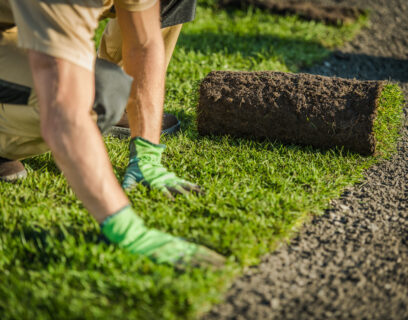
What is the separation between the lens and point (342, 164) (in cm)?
275

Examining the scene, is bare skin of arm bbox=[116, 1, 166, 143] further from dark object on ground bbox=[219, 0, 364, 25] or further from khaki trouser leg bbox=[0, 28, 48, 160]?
dark object on ground bbox=[219, 0, 364, 25]

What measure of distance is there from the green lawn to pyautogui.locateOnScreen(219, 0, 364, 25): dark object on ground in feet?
9.31

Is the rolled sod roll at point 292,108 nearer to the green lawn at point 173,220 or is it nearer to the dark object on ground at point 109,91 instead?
the green lawn at point 173,220

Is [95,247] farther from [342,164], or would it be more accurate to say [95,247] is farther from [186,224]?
[342,164]

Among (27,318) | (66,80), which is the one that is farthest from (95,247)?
(66,80)

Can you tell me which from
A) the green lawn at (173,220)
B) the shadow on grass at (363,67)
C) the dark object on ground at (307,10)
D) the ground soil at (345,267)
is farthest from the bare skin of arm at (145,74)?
the dark object on ground at (307,10)

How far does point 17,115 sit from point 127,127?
0.96 metres

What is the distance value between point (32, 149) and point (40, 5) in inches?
38.1

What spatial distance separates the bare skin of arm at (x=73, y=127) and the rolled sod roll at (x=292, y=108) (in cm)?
137

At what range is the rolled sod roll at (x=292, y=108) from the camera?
280 centimetres

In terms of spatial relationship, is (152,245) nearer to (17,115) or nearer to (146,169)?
(146,169)

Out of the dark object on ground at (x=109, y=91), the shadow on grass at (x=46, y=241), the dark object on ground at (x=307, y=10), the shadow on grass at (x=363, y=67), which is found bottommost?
the shadow on grass at (x=363, y=67)

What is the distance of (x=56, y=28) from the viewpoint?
1694 millimetres

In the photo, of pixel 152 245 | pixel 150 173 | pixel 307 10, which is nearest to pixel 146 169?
pixel 150 173
